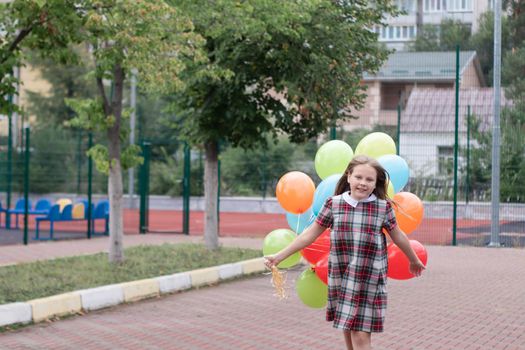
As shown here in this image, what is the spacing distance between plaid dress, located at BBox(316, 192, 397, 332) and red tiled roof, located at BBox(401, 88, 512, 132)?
49.6 feet

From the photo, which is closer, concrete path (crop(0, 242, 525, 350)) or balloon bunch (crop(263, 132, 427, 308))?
balloon bunch (crop(263, 132, 427, 308))

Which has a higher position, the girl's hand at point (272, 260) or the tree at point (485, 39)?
the tree at point (485, 39)

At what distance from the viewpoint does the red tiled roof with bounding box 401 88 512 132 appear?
813 inches

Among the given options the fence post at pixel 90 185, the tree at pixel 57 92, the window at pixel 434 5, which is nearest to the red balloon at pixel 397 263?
the fence post at pixel 90 185

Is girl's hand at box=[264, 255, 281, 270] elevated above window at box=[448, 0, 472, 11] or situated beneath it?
situated beneath

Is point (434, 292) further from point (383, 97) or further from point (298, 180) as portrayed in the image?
point (383, 97)

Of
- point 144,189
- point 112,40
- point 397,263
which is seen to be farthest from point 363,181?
point 144,189

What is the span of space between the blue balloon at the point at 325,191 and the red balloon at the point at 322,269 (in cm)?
49

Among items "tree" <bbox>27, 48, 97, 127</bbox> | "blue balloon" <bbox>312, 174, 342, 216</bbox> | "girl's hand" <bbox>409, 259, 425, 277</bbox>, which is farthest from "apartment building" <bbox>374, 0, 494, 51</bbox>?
"girl's hand" <bbox>409, 259, 425, 277</bbox>

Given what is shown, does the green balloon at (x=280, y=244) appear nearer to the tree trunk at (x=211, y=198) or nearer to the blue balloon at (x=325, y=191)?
the blue balloon at (x=325, y=191)

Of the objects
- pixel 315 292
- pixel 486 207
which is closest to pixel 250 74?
pixel 315 292

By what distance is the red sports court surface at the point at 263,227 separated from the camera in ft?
65.1

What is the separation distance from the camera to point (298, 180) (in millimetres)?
6945

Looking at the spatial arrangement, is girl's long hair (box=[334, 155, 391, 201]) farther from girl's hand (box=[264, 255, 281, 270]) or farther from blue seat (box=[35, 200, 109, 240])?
blue seat (box=[35, 200, 109, 240])
